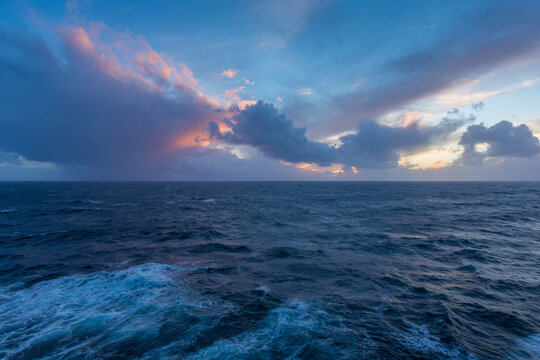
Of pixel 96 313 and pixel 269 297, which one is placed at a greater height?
pixel 96 313

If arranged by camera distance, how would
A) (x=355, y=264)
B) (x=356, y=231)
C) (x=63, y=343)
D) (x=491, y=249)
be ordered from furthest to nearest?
1. (x=356, y=231)
2. (x=491, y=249)
3. (x=355, y=264)
4. (x=63, y=343)

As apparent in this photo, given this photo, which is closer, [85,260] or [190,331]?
[190,331]

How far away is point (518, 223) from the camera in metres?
34.5

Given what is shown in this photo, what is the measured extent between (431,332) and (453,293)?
203 inches

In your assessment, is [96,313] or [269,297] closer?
[96,313]

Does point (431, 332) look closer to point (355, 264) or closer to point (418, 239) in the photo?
point (355, 264)

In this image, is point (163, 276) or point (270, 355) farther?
point (163, 276)

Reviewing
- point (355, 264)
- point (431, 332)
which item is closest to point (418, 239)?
point (355, 264)

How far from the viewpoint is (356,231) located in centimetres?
2859

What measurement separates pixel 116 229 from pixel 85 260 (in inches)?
482

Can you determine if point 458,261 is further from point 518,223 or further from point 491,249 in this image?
point 518,223

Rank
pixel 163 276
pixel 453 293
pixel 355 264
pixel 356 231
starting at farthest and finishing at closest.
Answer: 1. pixel 356 231
2. pixel 355 264
3. pixel 163 276
4. pixel 453 293

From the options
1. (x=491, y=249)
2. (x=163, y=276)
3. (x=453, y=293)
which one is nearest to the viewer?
(x=453, y=293)

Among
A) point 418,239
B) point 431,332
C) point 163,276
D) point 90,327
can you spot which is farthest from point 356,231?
point 90,327
